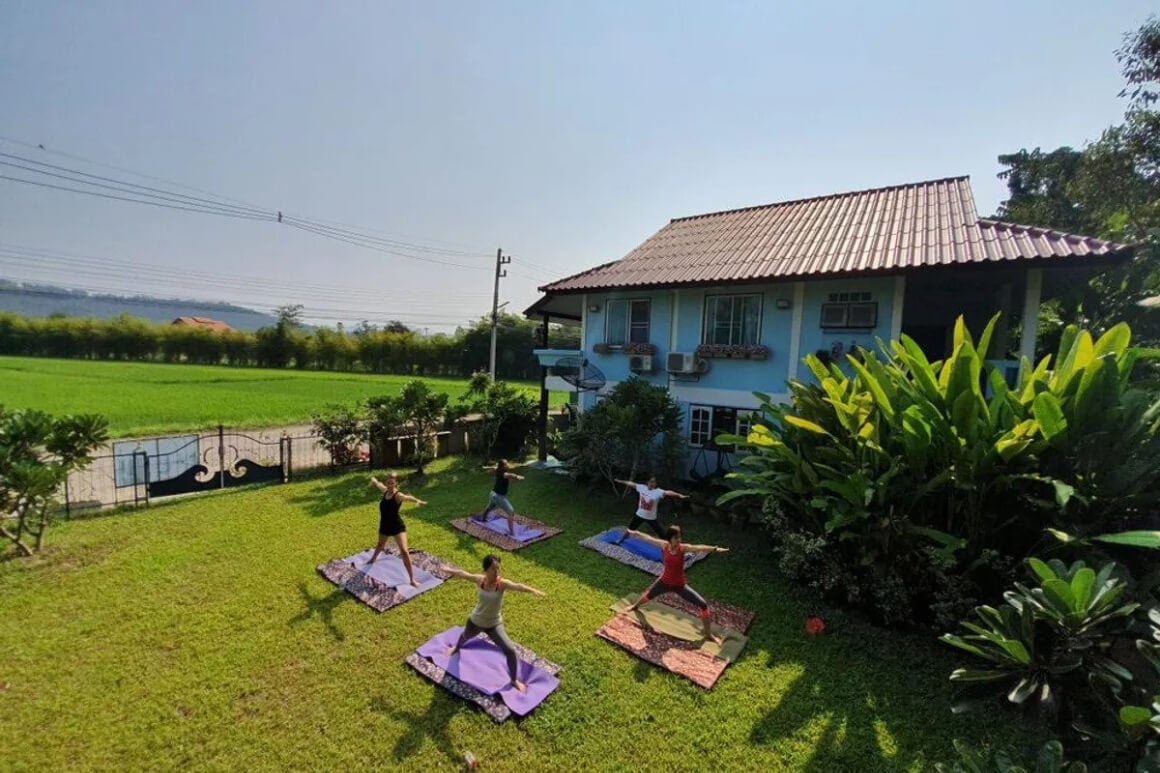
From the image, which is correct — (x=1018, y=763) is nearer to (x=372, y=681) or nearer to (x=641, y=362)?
(x=372, y=681)

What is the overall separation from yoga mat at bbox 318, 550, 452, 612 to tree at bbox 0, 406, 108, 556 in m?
4.31

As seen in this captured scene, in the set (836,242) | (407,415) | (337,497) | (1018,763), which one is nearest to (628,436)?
(836,242)

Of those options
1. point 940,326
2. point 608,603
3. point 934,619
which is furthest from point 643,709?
point 940,326

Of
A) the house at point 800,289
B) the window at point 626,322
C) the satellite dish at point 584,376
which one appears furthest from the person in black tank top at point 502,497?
the window at point 626,322

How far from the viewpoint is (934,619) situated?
5.78 m

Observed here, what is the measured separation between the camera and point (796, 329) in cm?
1022

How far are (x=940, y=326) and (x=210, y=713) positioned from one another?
16.0 m

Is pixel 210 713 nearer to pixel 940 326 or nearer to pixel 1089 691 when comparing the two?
pixel 1089 691

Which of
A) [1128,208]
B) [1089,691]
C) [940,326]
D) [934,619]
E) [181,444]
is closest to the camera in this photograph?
[1089,691]

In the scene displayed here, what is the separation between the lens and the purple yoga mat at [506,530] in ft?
28.5

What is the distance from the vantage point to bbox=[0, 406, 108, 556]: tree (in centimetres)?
686

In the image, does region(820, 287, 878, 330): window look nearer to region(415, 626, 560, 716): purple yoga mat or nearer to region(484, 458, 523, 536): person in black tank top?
region(484, 458, 523, 536): person in black tank top

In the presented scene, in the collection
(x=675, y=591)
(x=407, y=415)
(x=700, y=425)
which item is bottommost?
(x=675, y=591)

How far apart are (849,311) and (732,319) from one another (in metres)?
2.43
